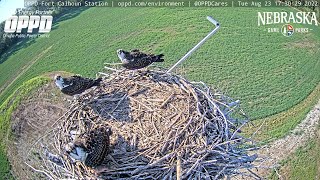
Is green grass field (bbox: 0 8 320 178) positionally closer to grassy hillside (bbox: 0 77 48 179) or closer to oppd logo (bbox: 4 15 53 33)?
oppd logo (bbox: 4 15 53 33)

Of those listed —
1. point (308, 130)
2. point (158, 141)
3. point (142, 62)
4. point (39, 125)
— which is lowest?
point (308, 130)

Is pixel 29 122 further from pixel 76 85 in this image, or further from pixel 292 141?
pixel 292 141

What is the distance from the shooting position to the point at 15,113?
10.7 metres

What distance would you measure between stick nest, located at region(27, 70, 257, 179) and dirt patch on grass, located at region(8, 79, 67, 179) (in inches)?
106

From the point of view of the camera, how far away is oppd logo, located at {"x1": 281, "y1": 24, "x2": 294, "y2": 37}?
16031 millimetres

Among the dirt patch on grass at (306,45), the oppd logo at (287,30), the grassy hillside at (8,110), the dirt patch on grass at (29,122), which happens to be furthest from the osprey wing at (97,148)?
the oppd logo at (287,30)

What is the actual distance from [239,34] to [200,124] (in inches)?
452

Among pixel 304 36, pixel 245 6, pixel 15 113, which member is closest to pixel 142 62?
pixel 15 113

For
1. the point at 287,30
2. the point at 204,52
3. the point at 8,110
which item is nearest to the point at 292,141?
the point at 204,52

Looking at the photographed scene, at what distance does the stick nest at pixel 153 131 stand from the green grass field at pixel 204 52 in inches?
246

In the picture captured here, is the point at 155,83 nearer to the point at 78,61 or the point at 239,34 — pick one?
the point at 78,61

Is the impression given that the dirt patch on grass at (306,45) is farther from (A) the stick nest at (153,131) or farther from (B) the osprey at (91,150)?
(B) the osprey at (91,150)

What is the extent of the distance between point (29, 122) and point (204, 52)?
23.5ft

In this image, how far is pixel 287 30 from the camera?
1630 cm
